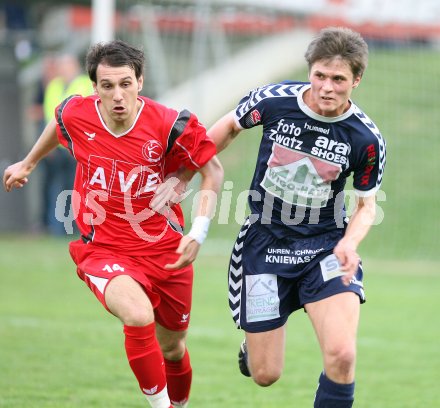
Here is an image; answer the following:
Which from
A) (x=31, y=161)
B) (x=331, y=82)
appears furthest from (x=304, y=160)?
(x=31, y=161)

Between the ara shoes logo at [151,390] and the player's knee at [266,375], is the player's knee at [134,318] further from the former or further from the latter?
the player's knee at [266,375]

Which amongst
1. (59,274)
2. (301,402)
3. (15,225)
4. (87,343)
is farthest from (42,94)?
(301,402)

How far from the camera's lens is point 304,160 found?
18.7 feet

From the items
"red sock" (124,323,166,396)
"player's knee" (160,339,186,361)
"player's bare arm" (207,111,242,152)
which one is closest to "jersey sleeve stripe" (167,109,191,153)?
"player's bare arm" (207,111,242,152)

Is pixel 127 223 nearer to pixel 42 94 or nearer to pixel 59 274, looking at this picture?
pixel 59 274

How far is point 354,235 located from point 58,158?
10646 mm

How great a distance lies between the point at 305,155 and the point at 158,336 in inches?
55.2

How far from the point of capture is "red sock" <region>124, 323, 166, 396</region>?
17.8ft

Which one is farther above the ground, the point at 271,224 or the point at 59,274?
the point at 271,224

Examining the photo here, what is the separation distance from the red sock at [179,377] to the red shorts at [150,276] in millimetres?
291

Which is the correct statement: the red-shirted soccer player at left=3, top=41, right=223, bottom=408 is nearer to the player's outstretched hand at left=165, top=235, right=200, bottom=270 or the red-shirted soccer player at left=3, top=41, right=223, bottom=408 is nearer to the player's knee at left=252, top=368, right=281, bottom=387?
the player's outstretched hand at left=165, top=235, right=200, bottom=270

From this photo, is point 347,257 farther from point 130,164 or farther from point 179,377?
point 179,377

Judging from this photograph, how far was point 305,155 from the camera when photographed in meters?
5.69

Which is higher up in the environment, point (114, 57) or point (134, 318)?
point (114, 57)
